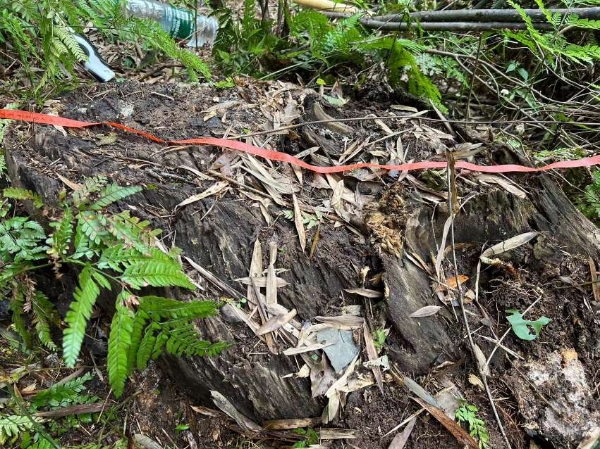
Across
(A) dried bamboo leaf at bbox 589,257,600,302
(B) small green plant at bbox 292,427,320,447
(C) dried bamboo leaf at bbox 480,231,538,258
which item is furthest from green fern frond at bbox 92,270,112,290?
(A) dried bamboo leaf at bbox 589,257,600,302

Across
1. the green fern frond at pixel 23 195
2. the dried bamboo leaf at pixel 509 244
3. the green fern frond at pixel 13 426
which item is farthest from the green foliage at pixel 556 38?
the green fern frond at pixel 13 426

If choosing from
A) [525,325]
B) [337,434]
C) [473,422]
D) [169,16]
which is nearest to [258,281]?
[337,434]

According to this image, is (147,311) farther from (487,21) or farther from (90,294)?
(487,21)

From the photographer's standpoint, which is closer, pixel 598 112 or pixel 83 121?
pixel 83 121

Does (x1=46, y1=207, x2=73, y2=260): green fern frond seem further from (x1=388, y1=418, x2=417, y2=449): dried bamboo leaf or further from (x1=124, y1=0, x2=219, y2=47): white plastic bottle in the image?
(x1=124, y1=0, x2=219, y2=47): white plastic bottle

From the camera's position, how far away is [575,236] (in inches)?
87.2

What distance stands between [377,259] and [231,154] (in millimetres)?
892

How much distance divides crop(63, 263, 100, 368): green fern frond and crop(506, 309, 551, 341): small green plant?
175cm

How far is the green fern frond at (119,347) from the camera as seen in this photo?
1.44m

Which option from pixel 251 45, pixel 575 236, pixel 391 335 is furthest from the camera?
pixel 251 45

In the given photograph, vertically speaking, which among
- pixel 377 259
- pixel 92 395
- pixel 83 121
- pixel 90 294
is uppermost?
pixel 83 121

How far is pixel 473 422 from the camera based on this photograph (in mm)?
1751

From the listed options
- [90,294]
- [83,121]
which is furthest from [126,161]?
[90,294]

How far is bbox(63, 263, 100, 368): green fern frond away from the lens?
1344 mm
